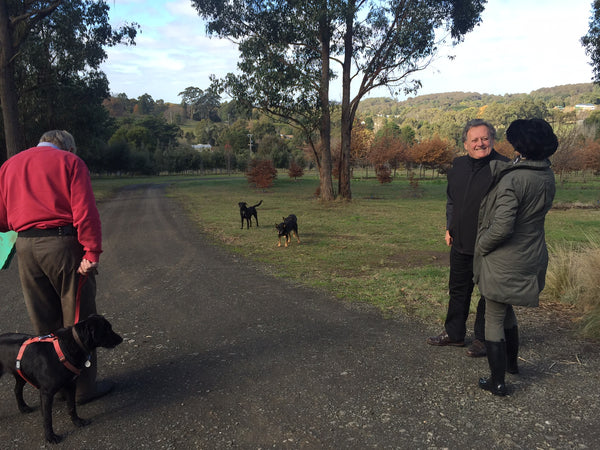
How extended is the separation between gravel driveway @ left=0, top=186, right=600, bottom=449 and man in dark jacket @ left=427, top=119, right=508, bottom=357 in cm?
22

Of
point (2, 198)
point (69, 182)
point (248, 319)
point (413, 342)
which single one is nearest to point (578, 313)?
point (413, 342)

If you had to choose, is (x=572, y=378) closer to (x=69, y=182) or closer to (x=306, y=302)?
(x=306, y=302)

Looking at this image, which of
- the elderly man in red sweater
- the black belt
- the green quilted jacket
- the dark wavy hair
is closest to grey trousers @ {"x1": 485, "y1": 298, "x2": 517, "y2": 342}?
the green quilted jacket

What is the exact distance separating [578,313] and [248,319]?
3.94 metres

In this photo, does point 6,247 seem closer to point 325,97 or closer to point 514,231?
point 514,231

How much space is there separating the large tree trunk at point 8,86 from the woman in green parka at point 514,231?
17755mm

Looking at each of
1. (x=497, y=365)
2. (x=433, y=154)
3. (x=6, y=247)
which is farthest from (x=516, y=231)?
(x=433, y=154)

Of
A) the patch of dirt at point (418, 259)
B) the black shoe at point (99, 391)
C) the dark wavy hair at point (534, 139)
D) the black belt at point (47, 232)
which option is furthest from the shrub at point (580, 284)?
the black belt at point (47, 232)

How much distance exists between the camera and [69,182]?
288cm

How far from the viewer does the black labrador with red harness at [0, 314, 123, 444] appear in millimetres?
2662

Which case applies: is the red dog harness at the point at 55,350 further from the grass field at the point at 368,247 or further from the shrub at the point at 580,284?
the shrub at the point at 580,284

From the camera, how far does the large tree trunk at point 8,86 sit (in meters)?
14.7

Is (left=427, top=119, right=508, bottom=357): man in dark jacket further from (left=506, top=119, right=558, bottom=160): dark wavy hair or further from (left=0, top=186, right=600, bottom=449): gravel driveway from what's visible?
(left=506, top=119, right=558, bottom=160): dark wavy hair

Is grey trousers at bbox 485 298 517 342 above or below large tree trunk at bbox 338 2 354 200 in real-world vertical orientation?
below
